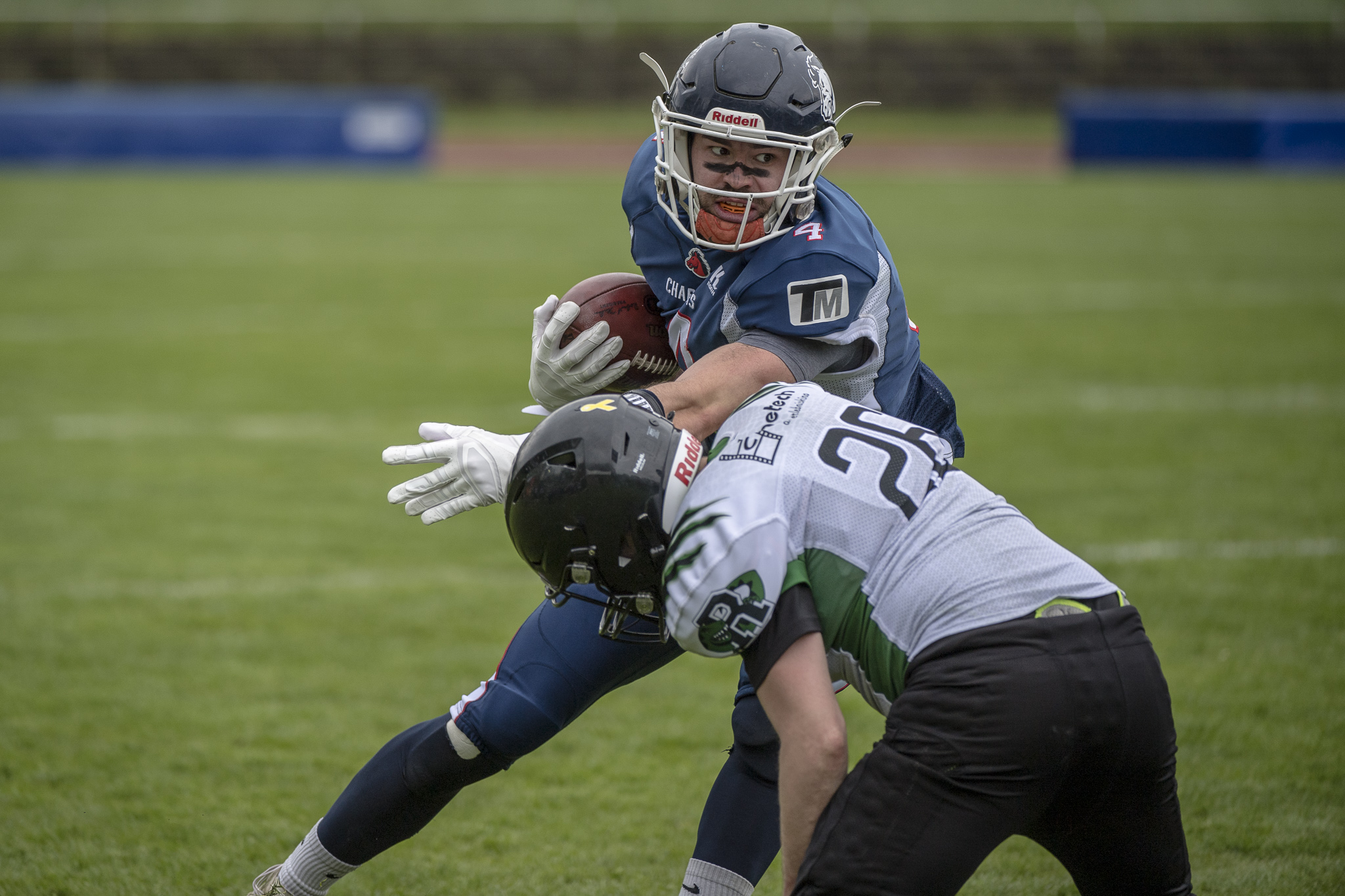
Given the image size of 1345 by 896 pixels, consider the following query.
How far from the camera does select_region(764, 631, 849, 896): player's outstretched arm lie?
209 cm

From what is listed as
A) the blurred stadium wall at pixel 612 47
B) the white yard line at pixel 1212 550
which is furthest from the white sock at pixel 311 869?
the blurred stadium wall at pixel 612 47

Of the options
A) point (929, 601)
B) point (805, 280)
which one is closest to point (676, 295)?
point (805, 280)

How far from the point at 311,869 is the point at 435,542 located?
3.29 meters

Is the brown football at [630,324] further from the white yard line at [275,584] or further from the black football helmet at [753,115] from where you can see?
the white yard line at [275,584]

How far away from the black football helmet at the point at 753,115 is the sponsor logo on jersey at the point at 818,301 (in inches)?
6.3

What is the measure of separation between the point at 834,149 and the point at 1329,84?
28.5m

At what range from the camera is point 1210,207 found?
56.4 feet

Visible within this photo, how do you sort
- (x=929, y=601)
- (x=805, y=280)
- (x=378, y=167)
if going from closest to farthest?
(x=929, y=601) → (x=805, y=280) → (x=378, y=167)

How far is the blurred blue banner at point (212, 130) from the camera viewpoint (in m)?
20.9

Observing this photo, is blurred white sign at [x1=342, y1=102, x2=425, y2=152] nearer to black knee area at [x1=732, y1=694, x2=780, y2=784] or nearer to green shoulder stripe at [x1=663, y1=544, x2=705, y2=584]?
black knee area at [x1=732, y1=694, x2=780, y2=784]

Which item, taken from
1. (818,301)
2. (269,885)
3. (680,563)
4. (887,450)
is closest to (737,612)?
(680,563)

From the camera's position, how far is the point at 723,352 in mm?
2758

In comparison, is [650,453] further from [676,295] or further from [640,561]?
[676,295]

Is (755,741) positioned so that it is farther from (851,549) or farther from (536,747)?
(851,549)
